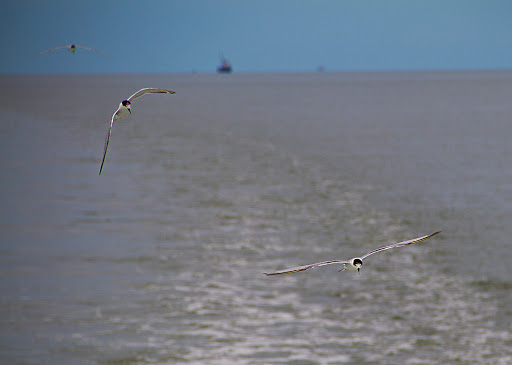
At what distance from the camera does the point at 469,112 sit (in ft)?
526

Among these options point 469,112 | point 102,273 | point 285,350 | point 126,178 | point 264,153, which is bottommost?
point 285,350

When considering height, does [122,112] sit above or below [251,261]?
below

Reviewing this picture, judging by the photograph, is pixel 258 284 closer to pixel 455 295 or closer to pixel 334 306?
pixel 334 306

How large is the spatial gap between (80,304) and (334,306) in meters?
10.1

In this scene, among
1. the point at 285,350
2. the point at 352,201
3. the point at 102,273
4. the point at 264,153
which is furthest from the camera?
the point at 264,153

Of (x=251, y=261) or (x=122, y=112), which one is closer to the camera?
(x=122, y=112)

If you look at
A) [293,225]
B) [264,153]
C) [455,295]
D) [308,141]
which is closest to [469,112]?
[308,141]

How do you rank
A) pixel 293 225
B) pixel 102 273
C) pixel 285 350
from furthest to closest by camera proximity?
1. pixel 293 225
2. pixel 102 273
3. pixel 285 350

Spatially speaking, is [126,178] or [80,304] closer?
[80,304]

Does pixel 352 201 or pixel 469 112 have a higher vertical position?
pixel 469 112

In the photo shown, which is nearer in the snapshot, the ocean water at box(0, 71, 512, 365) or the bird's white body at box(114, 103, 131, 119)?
the bird's white body at box(114, 103, 131, 119)

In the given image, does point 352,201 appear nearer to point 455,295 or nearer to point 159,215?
point 159,215

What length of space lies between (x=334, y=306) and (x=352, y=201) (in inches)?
792

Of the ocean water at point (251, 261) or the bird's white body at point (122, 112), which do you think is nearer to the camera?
the bird's white body at point (122, 112)
